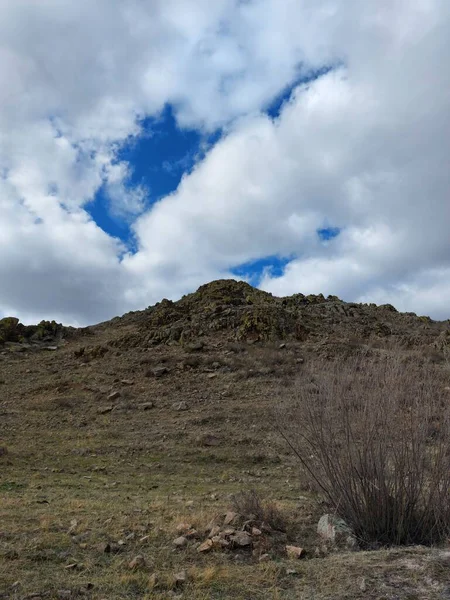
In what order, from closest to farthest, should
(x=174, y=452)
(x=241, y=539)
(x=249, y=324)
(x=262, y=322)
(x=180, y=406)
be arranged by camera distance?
(x=241, y=539) < (x=174, y=452) < (x=180, y=406) < (x=249, y=324) < (x=262, y=322)

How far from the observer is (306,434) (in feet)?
22.5

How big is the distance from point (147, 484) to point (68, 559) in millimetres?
4840

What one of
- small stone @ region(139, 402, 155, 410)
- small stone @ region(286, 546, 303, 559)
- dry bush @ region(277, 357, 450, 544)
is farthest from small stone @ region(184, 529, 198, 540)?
small stone @ region(139, 402, 155, 410)

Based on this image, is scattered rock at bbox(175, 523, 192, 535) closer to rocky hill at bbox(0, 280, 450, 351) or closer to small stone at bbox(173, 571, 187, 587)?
small stone at bbox(173, 571, 187, 587)

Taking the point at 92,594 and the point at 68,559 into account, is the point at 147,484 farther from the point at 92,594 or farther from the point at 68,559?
the point at 92,594

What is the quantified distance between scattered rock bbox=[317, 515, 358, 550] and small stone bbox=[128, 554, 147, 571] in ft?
7.34

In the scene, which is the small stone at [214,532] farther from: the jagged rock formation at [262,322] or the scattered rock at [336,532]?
the jagged rock formation at [262,322]

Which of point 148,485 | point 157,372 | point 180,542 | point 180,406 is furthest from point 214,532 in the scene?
point 157,372

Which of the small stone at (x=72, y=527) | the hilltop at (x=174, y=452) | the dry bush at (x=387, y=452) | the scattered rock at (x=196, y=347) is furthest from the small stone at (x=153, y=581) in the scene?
the scattered rock at (x=196, y=347)

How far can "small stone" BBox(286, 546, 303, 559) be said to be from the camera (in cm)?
549

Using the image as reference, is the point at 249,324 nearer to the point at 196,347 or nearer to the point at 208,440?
the point at 196,347

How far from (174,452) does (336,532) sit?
708cm

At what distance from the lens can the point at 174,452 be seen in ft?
41.4

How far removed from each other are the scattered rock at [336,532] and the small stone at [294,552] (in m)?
0.63
